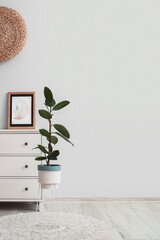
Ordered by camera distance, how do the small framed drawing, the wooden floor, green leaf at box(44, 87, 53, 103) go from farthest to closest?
1. the small framed drawing
2. green leaf at box(44, 87, 53, 103)
3. the wooden floor

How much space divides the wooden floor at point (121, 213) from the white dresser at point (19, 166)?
15 centimetres

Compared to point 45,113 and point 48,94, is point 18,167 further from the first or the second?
point 48,94

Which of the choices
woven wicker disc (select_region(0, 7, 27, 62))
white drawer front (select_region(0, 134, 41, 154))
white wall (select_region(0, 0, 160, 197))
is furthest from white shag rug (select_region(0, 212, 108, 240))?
woven wicker disc (select_region(0, 7, 27, 62))

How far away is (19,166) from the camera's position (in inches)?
98.7

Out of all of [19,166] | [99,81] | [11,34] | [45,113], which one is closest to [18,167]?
[19,166]

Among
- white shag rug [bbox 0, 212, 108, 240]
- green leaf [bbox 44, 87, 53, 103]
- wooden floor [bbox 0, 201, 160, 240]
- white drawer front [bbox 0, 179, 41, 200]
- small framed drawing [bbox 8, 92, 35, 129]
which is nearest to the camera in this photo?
white shag rug [bbox 0, 212, 108, 240]

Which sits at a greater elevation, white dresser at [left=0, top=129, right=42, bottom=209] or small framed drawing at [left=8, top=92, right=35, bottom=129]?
small framed drawing at [left=8, top=92, right=35, bottom=129]

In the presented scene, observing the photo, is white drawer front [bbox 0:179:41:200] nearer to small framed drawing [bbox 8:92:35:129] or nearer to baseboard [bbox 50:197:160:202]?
baseboard [bbox 50:197:160:202]

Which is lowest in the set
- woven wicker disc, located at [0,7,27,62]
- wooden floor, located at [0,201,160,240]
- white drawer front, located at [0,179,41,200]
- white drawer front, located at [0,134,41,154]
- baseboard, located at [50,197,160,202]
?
wooden floor, located at [0,201,160,240]

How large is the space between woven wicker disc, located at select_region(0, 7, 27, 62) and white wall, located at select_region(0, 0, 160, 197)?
0.31ft

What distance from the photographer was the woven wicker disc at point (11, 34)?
2855mm

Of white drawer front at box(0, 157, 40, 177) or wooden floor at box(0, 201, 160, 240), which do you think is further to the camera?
white drawer front at box(0, 157, 40, 177)

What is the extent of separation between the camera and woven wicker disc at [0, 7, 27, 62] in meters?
2.86

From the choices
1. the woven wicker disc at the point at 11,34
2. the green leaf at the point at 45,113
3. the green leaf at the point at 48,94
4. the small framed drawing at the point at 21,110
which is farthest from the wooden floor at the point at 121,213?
the woven wicker disc at the point at 11,34
